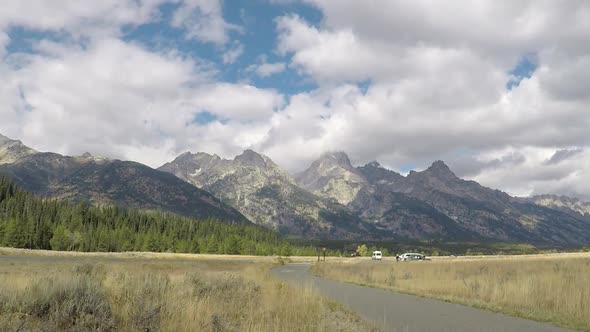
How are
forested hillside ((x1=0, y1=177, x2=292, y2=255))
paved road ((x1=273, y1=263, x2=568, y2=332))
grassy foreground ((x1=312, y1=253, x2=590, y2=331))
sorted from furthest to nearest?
forested hillside ((x1=0, y1=177, x2=292, y2=255))
grassy foreground ((x1=312, y1=253, x2=590, y2=331))
paved road ((x1=273, y1=263, x2=568, y2=332))

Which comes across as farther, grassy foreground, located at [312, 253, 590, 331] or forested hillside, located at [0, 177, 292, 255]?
forested hillside, located at [0, 177, 292, 255]

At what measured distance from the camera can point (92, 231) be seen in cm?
14238

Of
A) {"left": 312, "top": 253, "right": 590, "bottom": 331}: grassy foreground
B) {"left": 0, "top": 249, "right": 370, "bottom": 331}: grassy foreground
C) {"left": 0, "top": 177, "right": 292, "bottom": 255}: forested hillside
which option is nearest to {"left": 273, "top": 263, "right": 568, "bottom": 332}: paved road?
{"left": 312, "top": 253, "right": 590, "bottom": 331}: grassy foreground

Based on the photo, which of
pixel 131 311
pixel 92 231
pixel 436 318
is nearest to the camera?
pixel 131 311

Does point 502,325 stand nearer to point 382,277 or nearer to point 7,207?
point 382,277

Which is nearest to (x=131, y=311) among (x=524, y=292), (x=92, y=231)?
(x=524, y=292)

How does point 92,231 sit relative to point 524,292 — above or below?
below

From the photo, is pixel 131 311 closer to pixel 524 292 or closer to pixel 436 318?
pixel 436 318

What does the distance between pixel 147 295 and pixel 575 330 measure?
39.5 ft

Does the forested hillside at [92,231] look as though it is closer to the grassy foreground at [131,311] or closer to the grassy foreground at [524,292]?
the grassy foreground at [524,292]

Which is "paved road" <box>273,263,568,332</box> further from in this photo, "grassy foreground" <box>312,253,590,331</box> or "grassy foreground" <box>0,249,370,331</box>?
"grassy foreground" <box>0,249,370,331</box>

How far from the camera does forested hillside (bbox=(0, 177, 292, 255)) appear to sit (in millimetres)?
125938

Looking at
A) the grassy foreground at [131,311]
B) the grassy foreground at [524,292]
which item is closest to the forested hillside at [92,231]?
the grassy foreground at [524,292]

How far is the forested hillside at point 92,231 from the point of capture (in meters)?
126
